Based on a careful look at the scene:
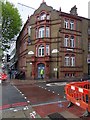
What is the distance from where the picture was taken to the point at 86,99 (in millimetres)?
7586

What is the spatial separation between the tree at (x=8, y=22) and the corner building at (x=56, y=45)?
18.8ft

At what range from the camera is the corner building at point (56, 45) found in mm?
27984

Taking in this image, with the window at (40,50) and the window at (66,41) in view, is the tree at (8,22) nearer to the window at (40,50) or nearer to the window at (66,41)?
the window at (40,50)

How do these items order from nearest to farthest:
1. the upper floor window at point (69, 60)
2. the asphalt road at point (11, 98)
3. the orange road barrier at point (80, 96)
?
the orange road barrier at point (80, 96), the asphalt road at point (11, 98), the upper floor window at point (69, 60)

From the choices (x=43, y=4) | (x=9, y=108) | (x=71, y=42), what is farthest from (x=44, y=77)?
(x=9, y=108)

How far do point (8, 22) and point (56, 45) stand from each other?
12.8 meters

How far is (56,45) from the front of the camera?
28.1m

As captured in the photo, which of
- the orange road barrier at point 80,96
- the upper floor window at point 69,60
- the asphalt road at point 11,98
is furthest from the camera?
the upper floor window at point 69,60

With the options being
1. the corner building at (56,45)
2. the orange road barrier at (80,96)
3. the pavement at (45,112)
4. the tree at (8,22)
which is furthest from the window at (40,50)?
the pavement at (45,112)

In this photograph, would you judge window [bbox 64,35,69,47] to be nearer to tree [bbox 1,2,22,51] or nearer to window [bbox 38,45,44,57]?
window [bbox 38,45,44,57]

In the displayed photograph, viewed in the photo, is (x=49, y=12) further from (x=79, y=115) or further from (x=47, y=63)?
(x=79, y=115)

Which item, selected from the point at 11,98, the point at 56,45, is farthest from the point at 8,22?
the point at 11,98

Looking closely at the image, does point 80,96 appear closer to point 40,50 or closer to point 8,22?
point 40,50

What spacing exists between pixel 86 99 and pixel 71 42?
22.5m
